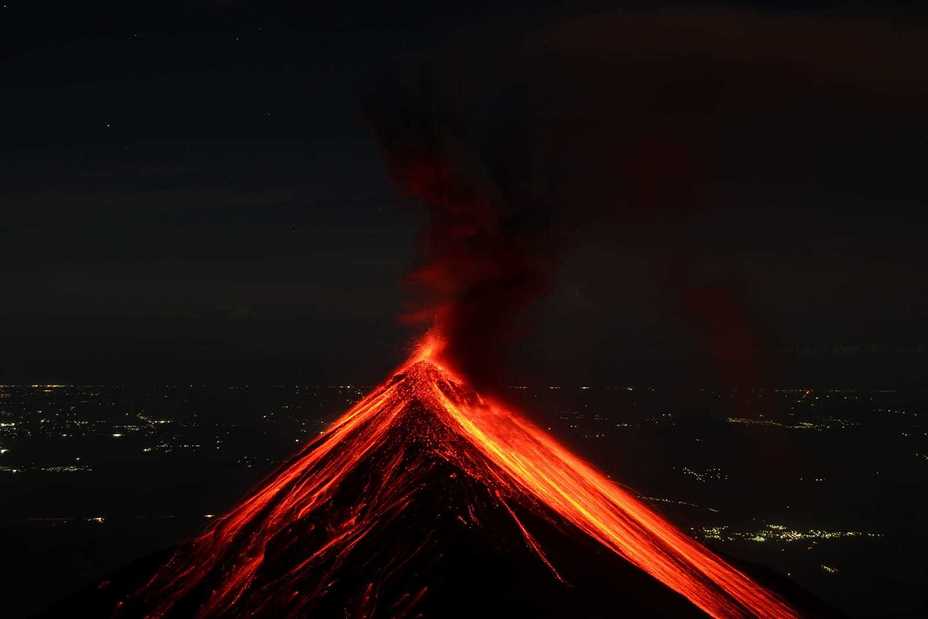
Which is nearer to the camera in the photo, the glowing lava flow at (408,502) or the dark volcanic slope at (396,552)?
the dark volcanic slope at (396,552)

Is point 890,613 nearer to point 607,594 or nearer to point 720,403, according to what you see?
point 607,594

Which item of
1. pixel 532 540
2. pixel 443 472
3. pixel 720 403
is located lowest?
pixel 532 540

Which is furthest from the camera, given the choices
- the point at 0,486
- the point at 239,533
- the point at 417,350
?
the point at 0,486

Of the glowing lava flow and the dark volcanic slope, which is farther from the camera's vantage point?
the glowing lava flow

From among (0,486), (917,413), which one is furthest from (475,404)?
(917,413)

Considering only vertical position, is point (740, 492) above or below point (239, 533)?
above

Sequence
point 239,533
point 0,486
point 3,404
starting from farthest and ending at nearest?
point 3,404 → point 0,486 → point 239,533

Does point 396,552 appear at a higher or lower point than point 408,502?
lower

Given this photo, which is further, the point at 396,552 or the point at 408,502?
the point at 408,502
